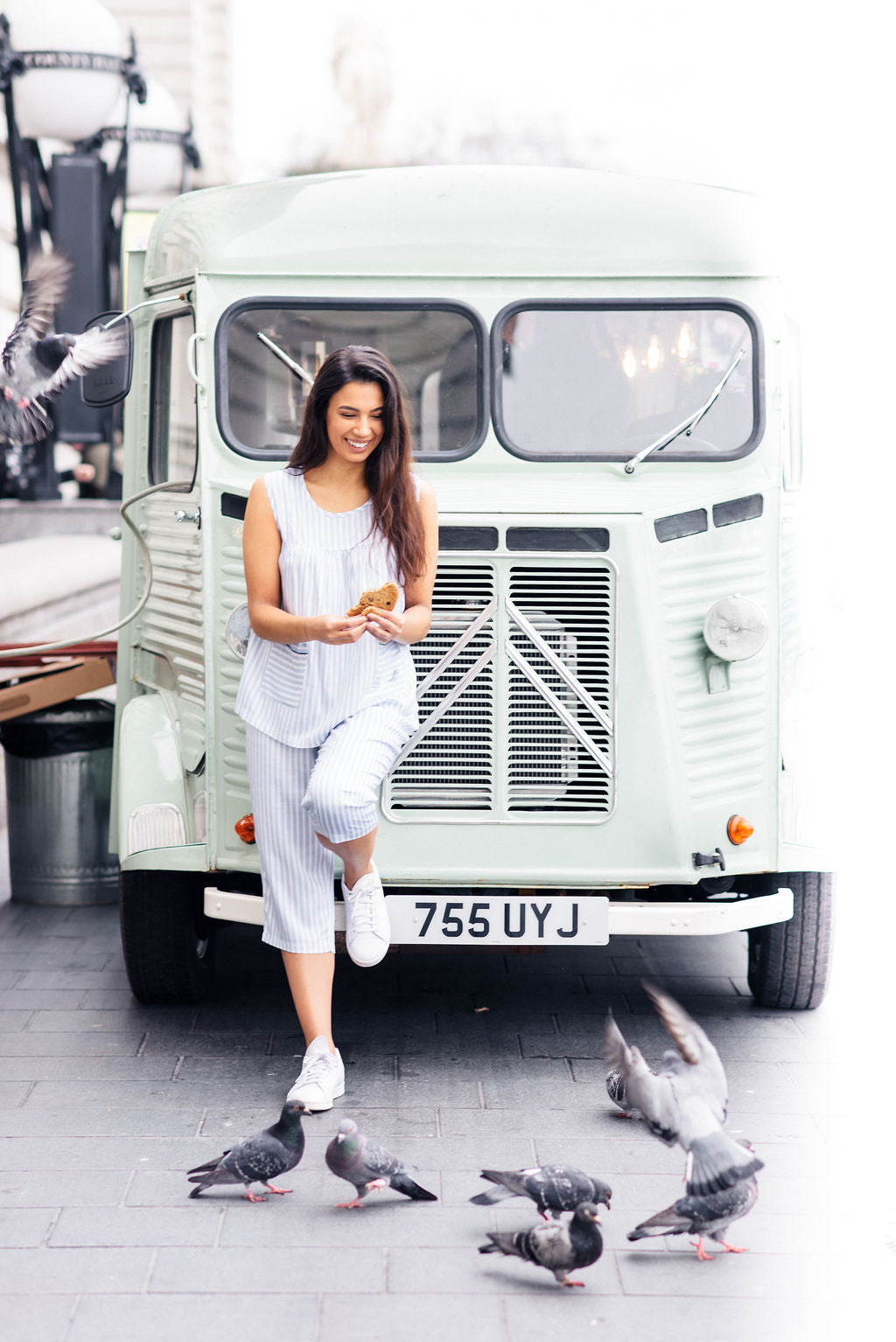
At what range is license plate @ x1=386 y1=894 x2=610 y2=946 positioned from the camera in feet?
15.7

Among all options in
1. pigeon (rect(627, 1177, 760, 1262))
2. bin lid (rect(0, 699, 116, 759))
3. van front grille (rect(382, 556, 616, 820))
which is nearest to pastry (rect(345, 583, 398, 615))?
van front grille (rect(382, 556, 616, 820))

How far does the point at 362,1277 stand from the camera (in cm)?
354

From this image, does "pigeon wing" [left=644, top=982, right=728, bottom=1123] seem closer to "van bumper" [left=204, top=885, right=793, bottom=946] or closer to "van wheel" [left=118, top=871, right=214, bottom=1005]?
"van bumper" [left=204, top=885, right=793, bottom=946]

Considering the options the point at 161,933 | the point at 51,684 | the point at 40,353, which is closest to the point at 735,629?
the point at 161,933

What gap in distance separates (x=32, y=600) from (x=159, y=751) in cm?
565

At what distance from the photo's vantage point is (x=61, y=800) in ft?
22.9

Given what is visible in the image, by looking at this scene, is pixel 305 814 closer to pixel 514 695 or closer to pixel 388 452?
pixel 514 695

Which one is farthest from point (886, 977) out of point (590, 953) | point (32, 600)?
point (32, 600)

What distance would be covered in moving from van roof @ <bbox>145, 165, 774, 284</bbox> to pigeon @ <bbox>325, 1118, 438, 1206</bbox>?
2699 mm

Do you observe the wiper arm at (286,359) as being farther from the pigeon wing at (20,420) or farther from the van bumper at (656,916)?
the van bumper at (656,916)

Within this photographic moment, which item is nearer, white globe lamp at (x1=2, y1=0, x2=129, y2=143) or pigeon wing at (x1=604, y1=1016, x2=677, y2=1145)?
pigeon wing at (x1=604, y1=1016, x2=677, y2=1145)

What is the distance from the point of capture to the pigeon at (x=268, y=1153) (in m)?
3.81

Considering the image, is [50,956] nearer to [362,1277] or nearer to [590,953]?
[590,953]

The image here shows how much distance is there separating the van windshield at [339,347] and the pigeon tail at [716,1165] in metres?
2.39
